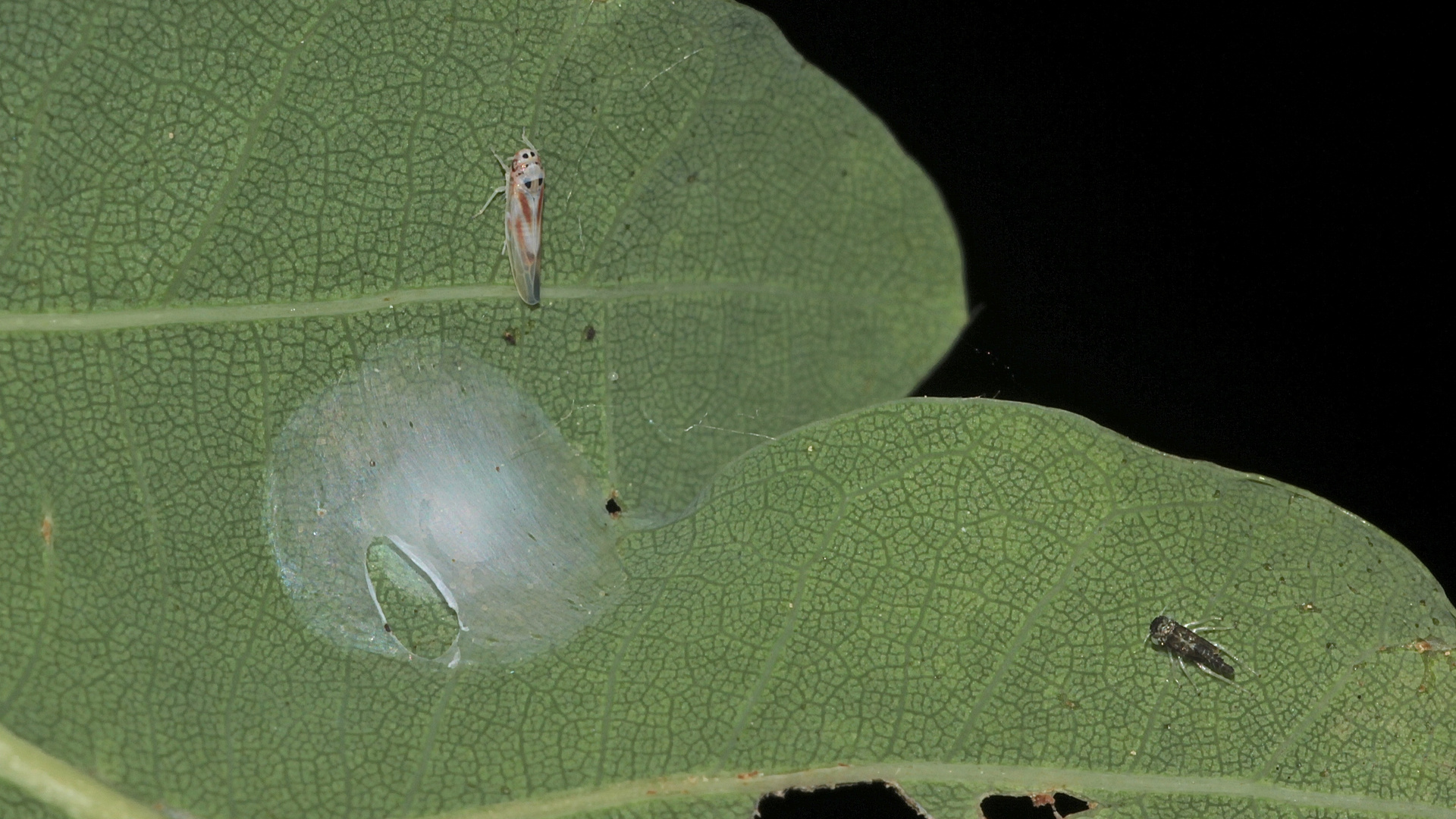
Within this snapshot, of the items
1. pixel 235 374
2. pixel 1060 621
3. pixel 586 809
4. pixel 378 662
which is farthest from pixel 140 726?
pixel 1060 621

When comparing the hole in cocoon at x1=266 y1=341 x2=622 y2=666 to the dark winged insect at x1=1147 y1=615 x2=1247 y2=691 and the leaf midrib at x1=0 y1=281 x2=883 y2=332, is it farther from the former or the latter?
the dark winged insect at x1=1147 y1=615 x2=1247 y2=691

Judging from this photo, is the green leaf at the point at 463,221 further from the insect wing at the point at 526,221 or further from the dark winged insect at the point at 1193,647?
the dark winged insect at the point at 1193,647

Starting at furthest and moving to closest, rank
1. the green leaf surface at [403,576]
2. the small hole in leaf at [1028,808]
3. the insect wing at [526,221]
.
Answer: the insect wing at [526,221] → the small hole in leaf at [1028,808] → the green leaf surface at [403,576]

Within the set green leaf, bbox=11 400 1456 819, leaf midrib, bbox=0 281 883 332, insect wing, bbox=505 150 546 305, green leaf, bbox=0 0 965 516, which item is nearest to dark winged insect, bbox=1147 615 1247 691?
green leaf, bbox=11 400 1456 819

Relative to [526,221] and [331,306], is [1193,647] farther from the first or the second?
[331,306]

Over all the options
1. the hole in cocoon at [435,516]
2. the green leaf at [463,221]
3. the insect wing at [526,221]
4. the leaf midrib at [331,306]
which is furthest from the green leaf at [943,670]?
the insect wing at [526,221]

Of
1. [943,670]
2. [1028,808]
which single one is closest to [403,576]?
[943,670]
